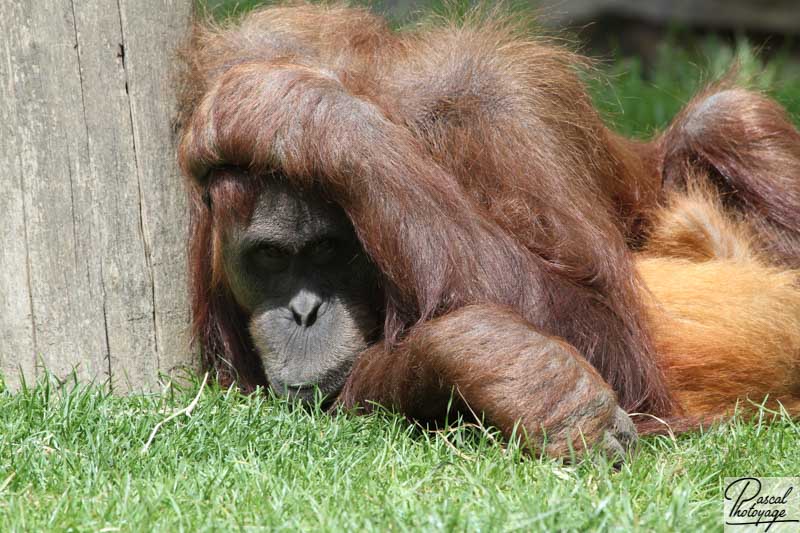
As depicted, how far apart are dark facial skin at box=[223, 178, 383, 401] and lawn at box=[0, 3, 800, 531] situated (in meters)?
0.16

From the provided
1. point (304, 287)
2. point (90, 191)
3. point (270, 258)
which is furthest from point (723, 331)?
point (90, 191)

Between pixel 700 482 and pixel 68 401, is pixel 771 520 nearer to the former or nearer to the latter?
pixel 700 482

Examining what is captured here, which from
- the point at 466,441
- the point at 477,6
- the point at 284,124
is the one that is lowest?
the point at 466,441

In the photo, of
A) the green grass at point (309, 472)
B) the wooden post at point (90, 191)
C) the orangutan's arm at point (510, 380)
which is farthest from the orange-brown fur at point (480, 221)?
the green grass at point (309, 472)

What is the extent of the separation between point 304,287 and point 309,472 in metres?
0.83

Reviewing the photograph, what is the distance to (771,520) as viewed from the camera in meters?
2.69

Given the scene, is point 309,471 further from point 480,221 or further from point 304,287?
point 480,221

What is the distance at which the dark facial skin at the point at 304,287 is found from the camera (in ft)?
11.7

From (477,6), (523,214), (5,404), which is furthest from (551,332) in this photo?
(5,404)

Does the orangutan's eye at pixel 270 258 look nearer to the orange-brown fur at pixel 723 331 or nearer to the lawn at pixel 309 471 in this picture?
the lawn at pixel 309 471

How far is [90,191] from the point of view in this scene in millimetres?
3645

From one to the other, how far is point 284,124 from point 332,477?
1.10 meters

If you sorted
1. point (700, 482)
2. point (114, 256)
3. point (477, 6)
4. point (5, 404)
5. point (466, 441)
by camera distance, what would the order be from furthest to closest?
point (477, 6) → point (114, 256) → point (5, 404) → point (466, 441) → point (700, 482)

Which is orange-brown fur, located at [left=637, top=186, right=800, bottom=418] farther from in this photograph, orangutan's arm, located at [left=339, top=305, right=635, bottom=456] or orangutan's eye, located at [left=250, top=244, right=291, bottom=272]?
orangutan's eye, located at [left=250, top=244, right=291, bottom=272]
